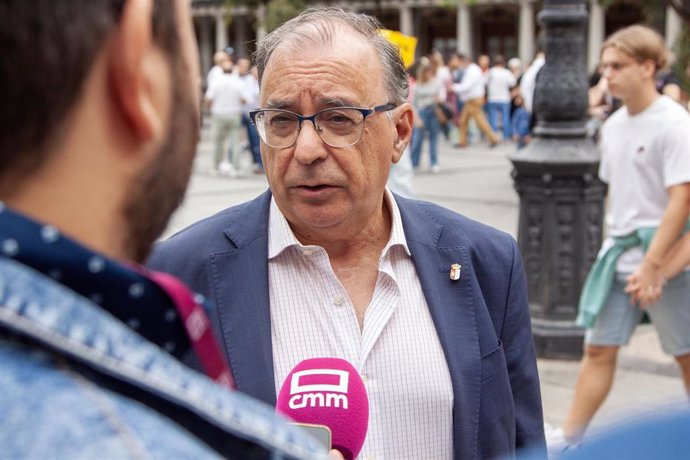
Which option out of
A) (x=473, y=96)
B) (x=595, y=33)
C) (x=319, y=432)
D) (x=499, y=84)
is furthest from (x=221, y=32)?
(x=319, y=432)

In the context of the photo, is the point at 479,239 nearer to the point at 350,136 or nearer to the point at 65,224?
the point at 350,136

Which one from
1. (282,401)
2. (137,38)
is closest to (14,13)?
(137,38)

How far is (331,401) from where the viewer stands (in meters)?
1.86

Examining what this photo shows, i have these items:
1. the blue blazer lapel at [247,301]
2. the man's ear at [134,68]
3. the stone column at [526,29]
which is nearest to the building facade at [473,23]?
the stone column at [526,29]

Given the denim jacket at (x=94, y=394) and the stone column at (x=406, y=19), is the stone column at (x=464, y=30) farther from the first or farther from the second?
the denim jacket at (x=94, y=394)

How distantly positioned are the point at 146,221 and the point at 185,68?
0.49 ft

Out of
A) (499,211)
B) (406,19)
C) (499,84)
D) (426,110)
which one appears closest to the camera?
(499,211)

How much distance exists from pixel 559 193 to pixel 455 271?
4254 mm

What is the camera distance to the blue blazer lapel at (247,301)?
2270 mm

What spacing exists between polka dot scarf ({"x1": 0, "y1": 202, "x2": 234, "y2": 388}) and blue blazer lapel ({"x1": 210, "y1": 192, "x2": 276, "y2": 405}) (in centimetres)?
129

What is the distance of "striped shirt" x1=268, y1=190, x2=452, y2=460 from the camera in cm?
229

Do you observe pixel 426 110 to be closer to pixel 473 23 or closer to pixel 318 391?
pixel 318 391

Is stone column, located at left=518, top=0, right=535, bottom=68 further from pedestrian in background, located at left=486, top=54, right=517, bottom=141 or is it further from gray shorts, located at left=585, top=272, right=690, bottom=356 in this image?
gray shorts, located at left=585, top=272, right=690, bottom=356

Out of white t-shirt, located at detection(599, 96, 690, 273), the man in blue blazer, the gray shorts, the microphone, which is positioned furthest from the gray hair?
the gray shorts
